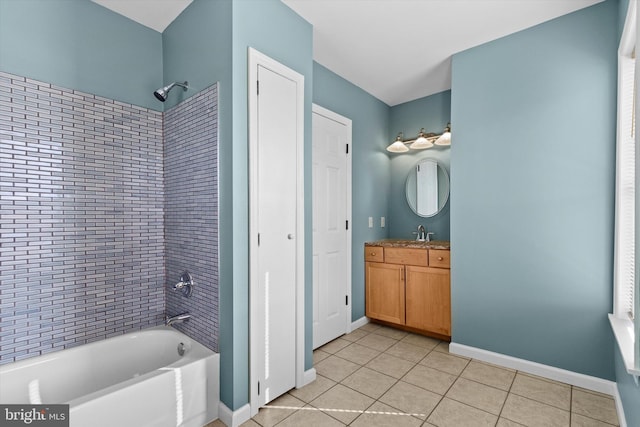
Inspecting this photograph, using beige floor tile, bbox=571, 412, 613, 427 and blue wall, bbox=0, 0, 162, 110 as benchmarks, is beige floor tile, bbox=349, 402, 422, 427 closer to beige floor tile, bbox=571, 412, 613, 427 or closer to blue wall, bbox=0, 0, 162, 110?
beige floor tile, bbox=571, 412, 613, 427

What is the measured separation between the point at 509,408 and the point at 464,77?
103 inches

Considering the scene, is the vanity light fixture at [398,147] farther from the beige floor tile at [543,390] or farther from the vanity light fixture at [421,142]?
the beige floor tile at [543,390]

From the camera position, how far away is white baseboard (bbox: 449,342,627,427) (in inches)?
81.8

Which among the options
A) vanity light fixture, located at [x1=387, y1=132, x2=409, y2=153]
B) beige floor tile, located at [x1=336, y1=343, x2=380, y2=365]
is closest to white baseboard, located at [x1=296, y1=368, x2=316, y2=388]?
beige floor tile, located at [x1=336, y1=343, x2=380, y2=365]

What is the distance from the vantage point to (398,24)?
7.77 feet

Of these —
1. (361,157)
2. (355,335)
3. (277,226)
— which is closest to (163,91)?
(277,226)

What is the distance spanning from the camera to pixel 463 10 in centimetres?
220

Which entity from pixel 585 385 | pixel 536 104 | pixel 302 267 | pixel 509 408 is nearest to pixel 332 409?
pixel 302 267

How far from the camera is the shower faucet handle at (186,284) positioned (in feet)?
6.97

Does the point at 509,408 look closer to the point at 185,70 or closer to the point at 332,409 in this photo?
the point at 332,409

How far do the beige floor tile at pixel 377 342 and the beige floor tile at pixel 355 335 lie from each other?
5 centimetres

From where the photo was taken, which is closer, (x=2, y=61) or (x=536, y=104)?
(x=2, y=61)

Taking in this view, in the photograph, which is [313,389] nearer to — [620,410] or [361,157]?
[620,410]

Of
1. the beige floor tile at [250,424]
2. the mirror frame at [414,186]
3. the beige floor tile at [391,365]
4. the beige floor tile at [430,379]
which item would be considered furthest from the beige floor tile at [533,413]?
the mirror frame at [414,186]
